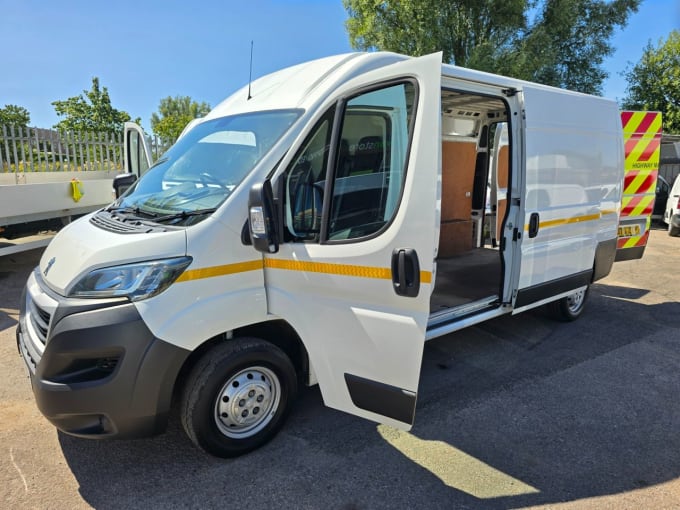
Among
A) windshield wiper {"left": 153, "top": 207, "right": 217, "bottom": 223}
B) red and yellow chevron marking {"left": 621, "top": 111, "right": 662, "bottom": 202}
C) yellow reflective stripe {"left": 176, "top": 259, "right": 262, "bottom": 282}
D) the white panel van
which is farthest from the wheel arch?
red and yellow chevron marking {"left": 621, "top": 111, "right": 662, "bottom": 202}

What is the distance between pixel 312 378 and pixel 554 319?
138 inches

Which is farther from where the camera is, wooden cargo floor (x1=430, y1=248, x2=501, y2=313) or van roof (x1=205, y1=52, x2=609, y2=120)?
wooden cargo floor (x1=430, y1=248, x2=501, y2=313)

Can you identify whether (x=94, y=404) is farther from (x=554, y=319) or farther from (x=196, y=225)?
(x=554, y=319)

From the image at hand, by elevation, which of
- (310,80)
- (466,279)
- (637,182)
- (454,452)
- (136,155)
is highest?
(310,80)

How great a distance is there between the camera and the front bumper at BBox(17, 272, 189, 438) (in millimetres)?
2354

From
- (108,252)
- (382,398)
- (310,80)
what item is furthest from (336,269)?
(310,80)

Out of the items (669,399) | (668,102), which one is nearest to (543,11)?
(668,102)

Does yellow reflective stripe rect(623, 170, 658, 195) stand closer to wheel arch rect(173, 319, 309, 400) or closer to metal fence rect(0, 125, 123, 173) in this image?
wheel arch rect(173, 319, 309, 400)

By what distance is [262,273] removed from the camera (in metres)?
2.77

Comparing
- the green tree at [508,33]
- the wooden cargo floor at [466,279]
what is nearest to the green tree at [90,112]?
the green tree at [508,33]

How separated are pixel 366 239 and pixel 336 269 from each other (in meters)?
0.24

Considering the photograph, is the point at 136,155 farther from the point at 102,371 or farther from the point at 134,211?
the point at 102,371

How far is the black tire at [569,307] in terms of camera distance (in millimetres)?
5145

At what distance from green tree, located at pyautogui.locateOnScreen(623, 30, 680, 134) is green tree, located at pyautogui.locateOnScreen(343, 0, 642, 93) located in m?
3.78
